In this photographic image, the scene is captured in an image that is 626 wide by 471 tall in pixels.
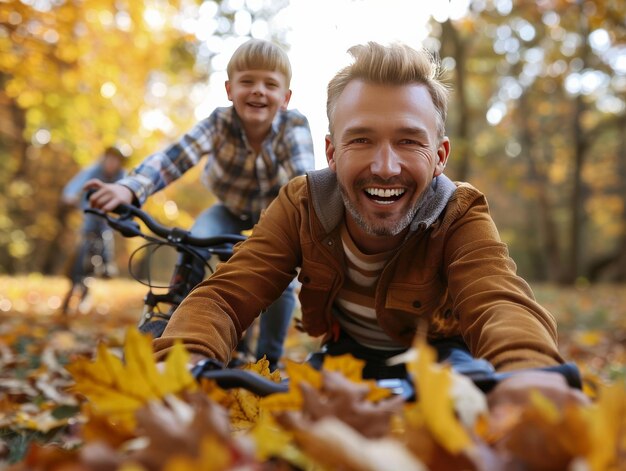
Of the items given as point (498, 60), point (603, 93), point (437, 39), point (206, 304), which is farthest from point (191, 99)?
point (206, 304)

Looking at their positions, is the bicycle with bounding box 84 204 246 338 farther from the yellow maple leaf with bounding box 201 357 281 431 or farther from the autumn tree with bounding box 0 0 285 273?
the autumn tree with bounding box 0 0 285 273

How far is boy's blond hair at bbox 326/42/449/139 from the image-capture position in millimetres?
1862

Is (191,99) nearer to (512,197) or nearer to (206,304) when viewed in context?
(206,304)

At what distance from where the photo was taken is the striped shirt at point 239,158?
3.08 metres

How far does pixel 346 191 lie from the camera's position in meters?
1.94

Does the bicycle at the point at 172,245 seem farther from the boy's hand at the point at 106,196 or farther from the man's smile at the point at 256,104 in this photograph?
the man's smile at the point at 256,104

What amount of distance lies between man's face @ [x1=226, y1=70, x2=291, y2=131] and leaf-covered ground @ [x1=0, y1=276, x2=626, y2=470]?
143cm

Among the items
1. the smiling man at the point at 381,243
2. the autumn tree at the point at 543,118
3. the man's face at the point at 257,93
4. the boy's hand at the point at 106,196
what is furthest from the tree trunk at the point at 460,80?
the smiling man at the point at 381,243

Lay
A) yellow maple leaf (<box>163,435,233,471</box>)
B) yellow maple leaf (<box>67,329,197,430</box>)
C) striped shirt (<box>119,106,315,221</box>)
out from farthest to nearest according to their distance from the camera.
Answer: striped shirt (<box>119,106,315,221</box>), yellow maple leaf (<box>67,329,197,430</box>), yellow maple leaf (<box>163,435,233,471</box>)

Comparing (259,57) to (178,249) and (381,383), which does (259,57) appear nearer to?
(178,249)

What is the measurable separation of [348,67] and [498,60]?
1854 centimetres

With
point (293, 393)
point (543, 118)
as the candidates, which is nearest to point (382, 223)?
point (293, 393)

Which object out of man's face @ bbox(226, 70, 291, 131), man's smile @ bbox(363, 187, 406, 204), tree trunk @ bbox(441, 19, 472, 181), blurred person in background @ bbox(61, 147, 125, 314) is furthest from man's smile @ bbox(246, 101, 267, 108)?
tree trunk @ bbox(441, 19, 472, 181)

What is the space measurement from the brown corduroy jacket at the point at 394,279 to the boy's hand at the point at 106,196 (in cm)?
77
